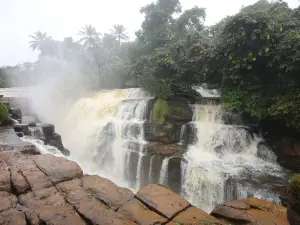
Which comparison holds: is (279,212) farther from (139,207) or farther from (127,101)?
(127,101)

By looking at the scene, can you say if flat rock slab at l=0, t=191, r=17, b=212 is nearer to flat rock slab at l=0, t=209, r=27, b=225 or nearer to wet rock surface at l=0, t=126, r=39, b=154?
flat rock slab at l=0, t=209, r=27, b=225

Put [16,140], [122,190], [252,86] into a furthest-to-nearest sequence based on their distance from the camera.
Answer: [252,86]
[16,140]
[122,190]

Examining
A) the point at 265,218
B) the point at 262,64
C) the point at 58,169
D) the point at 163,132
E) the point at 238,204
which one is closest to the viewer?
the point at 265,218

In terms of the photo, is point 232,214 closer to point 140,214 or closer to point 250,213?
point 250,213

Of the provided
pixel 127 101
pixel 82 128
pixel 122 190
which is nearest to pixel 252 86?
pixel 127 101

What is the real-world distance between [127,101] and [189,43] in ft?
19.1

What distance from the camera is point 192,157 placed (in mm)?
7926

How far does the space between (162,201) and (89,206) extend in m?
1.15

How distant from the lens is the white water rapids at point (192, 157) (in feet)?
21.6

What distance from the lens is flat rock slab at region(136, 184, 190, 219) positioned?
9.40 feet

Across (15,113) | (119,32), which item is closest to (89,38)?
(119,32)

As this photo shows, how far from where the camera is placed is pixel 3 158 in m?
4.40

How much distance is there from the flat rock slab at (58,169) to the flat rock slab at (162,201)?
1.47 meters

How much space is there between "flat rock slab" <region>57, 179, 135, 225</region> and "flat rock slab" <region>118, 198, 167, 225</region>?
0.11 m
